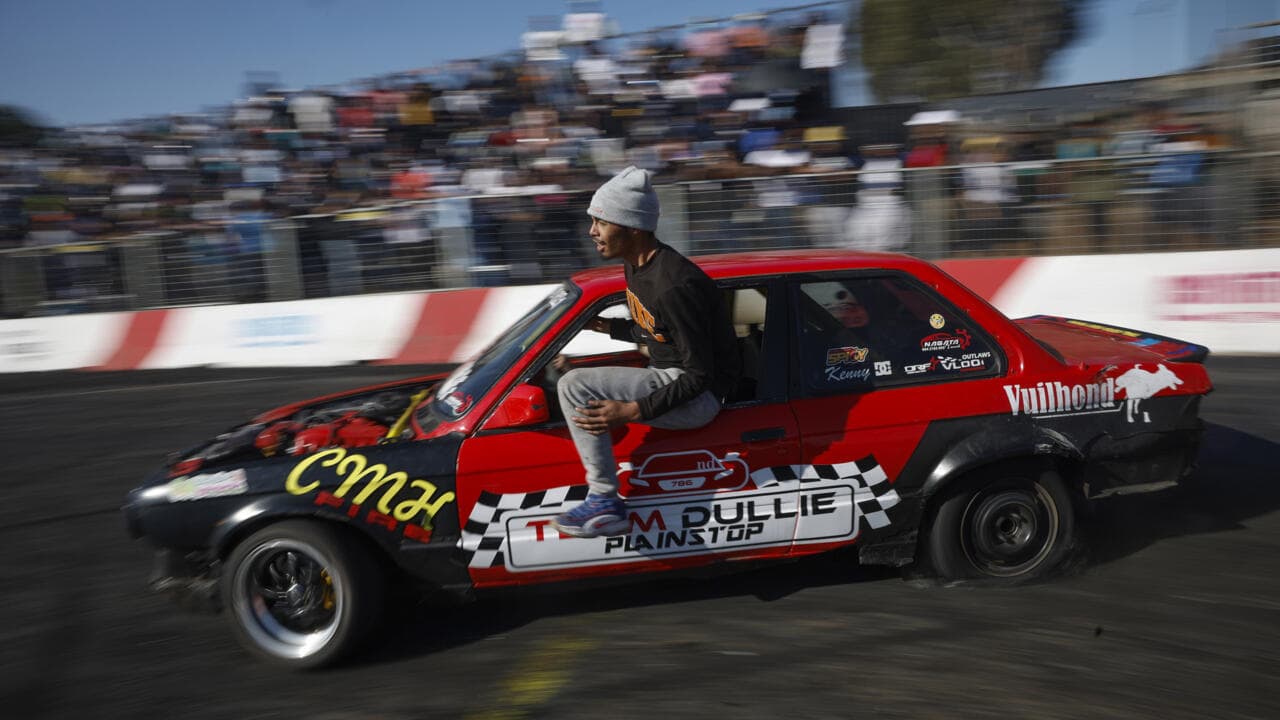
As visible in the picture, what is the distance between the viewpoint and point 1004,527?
14.0ft

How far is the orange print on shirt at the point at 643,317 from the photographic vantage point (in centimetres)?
394

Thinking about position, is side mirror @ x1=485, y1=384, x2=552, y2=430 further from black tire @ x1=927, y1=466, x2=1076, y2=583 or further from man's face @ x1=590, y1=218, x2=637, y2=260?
black tire @ x1=927, y1=466, x2=1076, y2=583

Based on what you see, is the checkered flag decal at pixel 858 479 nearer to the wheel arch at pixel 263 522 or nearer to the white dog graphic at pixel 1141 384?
the white dog graphic at pixel 1141 384

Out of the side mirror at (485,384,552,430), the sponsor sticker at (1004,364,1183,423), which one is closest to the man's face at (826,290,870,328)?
the sponsor sticker at (1004,364,1183,423)

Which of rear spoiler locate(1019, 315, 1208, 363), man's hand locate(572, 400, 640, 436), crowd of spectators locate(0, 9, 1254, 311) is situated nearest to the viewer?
man's hand locate(572, 400, 640, 436)

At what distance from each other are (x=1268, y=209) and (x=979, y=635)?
7155mm

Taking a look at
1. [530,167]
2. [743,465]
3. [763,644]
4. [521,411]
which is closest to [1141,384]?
[743,465]

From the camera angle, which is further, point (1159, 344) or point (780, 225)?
point (780, 225)

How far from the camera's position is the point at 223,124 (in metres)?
15.3

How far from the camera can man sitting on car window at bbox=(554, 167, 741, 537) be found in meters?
3.79

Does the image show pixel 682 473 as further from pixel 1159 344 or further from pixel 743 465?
pixel 1159 344

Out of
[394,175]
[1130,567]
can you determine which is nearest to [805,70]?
[394,175]

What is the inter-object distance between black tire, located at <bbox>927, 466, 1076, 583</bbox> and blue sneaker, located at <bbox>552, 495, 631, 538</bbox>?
1.38 meters

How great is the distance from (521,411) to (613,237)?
0.78 metres
